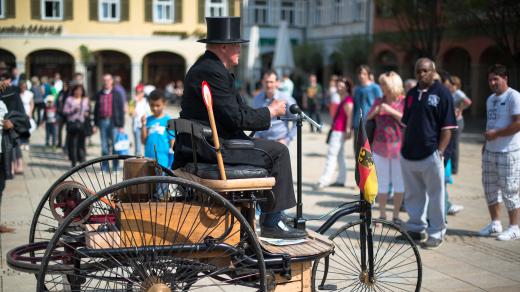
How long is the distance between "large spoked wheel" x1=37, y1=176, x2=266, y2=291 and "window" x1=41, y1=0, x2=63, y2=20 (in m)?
25.5

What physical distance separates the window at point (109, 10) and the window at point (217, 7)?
443cm

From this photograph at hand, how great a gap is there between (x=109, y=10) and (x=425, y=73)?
29.5 metres

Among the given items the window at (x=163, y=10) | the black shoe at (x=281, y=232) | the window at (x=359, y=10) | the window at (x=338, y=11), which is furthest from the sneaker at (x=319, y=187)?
the window at (x=338, y=11)

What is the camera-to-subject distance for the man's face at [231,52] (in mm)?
5168

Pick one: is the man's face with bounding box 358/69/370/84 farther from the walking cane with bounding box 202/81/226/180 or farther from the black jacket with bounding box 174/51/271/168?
the walking cane with bounding box 202/81/226/180

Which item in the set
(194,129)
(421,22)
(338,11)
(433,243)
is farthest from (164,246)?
(338,11)

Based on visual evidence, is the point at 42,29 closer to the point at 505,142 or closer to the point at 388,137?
the point at 388,137

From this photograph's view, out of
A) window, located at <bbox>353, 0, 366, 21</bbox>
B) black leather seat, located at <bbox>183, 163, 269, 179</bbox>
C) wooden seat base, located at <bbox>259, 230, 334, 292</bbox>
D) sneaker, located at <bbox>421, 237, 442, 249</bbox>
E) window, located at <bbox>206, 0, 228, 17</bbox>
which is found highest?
window, located at <bbox>353, 0, 366, 21</bbox>

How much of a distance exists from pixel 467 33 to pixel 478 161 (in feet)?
52.0

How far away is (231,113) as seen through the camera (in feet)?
16.1

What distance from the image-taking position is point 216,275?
4.93 metres

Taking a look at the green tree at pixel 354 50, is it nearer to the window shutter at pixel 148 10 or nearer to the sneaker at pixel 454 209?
the window shutter at pixel 148 10

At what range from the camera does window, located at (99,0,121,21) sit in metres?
34.2

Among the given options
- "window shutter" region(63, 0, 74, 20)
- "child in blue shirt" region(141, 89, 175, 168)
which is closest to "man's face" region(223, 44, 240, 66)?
"child in blue shirt" region(141, 89, 175, 168)
